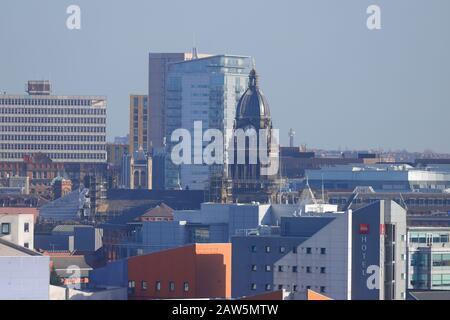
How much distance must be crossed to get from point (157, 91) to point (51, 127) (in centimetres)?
1763

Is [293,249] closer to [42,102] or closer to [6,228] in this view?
[6,228]

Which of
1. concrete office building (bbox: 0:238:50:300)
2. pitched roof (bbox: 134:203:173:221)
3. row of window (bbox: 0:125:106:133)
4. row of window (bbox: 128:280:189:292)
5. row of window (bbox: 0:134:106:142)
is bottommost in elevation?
pitched roof (bbox: 134:203:173:221)

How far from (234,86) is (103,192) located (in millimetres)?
Result: 34106

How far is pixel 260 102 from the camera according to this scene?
80.4 m

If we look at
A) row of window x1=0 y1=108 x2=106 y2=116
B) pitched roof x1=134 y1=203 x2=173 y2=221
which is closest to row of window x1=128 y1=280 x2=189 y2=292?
pitched roof x1=134 y1=203 x2=173 y2=221

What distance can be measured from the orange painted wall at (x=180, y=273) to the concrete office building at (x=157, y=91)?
313 ft

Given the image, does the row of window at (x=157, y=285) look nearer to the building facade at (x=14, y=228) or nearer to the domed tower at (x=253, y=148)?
the building facade at (x=14, y=228)

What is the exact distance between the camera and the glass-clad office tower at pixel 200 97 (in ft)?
365

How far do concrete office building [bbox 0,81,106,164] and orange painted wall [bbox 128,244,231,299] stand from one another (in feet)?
279

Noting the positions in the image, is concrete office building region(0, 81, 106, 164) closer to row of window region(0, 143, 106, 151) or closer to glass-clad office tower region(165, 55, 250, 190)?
row of window region(0, 143, 106, 151)

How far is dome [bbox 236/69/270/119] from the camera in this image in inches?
3147

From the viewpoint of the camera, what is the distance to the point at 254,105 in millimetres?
80312
